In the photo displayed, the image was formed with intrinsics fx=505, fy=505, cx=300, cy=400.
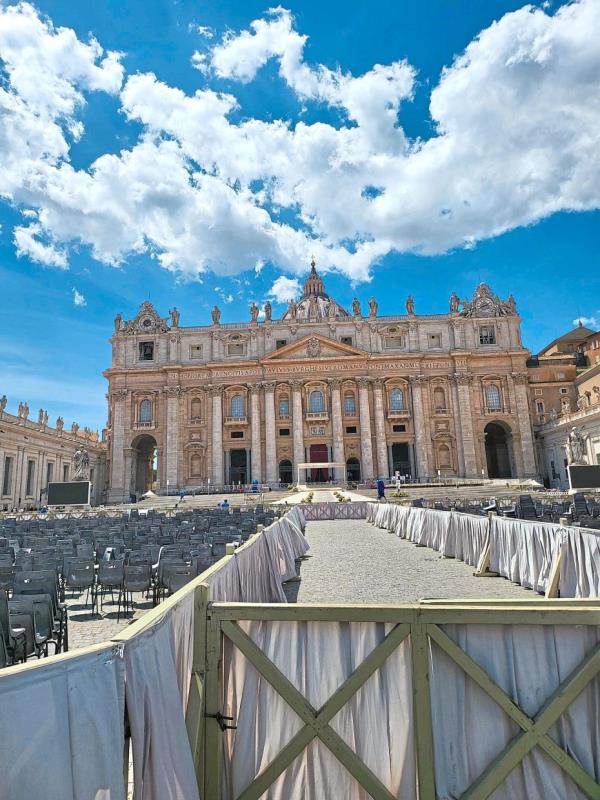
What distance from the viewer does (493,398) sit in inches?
2243

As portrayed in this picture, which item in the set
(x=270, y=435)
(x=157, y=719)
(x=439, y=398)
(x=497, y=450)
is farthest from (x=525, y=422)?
(x=157, y=719)

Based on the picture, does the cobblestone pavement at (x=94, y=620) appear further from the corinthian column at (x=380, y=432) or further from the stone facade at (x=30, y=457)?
the corinthian column at (x=380, y=432)

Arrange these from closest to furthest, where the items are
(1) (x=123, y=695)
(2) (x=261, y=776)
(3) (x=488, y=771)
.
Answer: (1) (x=123, y=695) → (3) (x=488, y=771) → (2) (x=261, y=776)

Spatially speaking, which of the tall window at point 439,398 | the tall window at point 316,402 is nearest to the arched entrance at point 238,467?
the tall window at point 316,402

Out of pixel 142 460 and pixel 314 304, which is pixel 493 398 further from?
pixel 142 460

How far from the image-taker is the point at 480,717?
287 cm

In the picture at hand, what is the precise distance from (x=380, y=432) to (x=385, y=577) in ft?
147

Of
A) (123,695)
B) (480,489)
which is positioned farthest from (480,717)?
(480,489)

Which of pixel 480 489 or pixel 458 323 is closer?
pixel 480 489

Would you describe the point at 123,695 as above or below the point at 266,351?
below

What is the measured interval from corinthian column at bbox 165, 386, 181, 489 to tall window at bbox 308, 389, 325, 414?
50.1 ft

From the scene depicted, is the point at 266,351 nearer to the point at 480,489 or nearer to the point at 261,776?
the point at 480,489

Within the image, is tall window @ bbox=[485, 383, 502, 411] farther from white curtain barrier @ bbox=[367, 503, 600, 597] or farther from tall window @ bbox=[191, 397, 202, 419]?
white curtain barrier @ bbox=[367, 503, 600, 597]

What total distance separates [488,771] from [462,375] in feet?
186
